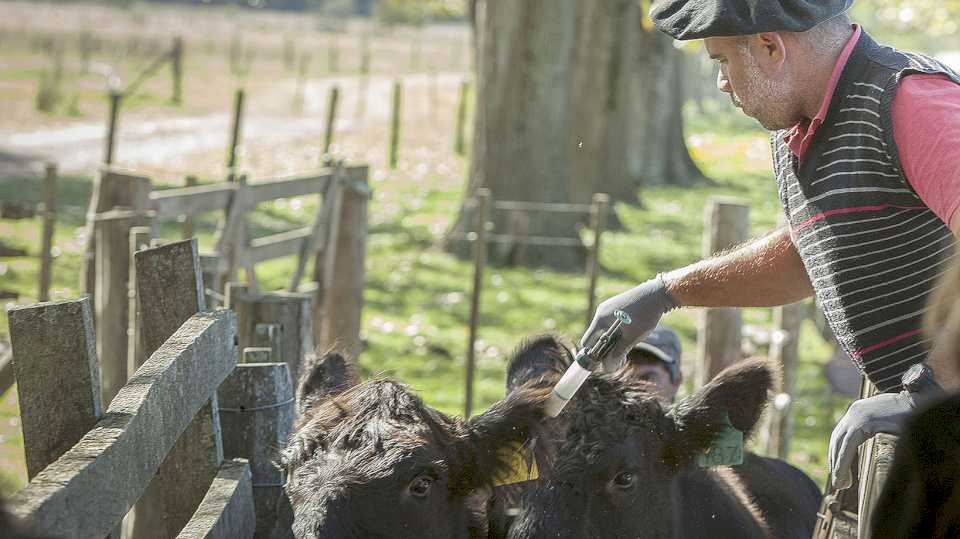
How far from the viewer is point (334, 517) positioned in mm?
Answer: 3168

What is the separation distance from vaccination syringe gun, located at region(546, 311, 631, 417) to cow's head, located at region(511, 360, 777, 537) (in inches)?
8.7

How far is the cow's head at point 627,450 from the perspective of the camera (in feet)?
12.0

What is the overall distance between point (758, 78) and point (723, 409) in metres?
1.17

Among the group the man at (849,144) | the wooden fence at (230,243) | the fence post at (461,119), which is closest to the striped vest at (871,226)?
the man at (849,144)

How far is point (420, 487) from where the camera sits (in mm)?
3395

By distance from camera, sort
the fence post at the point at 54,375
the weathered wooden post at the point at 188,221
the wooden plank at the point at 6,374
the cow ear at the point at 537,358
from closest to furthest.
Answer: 1. the fence post at the point at 54,375
2. the cow ear at the point at 537,358
3. the wooden plank at the point at 6,374
4. the weathered wooden post at the point at 188,221

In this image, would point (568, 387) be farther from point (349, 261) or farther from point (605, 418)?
point (349, 261)

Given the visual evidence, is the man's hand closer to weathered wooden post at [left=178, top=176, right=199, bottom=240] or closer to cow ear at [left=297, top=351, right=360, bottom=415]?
cow ear at [left=297, top=351, right=360, bottom=415]

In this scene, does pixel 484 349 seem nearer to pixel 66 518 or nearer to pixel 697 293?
pixel 697 293

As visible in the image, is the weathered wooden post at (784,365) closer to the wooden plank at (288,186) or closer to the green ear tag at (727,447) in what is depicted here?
the wooden plank at (288,186)

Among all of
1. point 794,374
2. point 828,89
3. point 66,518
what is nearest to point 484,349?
point 794,374

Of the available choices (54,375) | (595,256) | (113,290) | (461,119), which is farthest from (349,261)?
(461,119)

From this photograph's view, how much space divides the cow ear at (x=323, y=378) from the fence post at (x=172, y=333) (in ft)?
1.29

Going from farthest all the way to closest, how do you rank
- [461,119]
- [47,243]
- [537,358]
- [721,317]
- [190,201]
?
[461,119] → [47,243] → [721,317] → [190,201] → [537,358]
